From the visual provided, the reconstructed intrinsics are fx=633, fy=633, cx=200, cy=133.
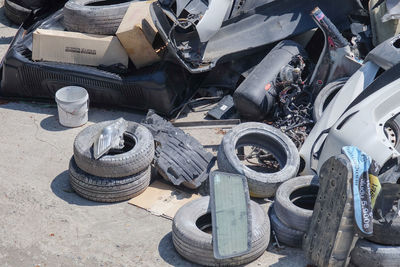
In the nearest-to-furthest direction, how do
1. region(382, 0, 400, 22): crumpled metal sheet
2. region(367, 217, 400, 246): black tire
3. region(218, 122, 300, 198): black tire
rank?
region(367, 217, 400, 246): black tire
region(218, 122, 300, 198): black tire
region(382, 0, 400, 22): crumpled metal sheet

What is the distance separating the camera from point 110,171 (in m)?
5.96

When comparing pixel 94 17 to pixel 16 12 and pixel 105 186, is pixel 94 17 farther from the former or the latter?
pixel 16 12

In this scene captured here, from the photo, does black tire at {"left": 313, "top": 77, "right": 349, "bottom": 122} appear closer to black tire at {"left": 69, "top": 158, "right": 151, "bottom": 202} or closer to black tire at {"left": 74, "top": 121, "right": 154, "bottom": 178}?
black tire at {"left": 74, "top": 121, "right": 154, "bottom": 178}

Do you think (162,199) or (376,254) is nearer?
(376,254)

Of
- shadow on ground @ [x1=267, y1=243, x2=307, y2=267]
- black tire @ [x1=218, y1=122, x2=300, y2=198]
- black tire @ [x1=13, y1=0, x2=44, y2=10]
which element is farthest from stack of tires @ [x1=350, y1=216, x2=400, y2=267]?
black tire @ [x1=13, y1=0, x2=44, y2=10]

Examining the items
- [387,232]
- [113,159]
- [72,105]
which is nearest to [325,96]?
[387,232]

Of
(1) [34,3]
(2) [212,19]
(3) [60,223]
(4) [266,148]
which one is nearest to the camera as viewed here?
(3) [60,223]

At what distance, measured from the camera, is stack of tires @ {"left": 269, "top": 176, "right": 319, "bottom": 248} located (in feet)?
17.9

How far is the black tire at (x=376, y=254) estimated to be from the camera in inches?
201

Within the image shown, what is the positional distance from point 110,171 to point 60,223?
25.9 inches

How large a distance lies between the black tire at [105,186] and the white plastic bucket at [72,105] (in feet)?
3.96

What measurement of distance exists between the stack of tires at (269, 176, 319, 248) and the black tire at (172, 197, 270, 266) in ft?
0.55

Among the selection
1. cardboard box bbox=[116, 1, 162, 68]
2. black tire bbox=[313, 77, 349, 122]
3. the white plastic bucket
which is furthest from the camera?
cardboard box bbox=[116, 1, 162, 68]

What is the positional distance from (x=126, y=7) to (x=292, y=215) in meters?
3.70
